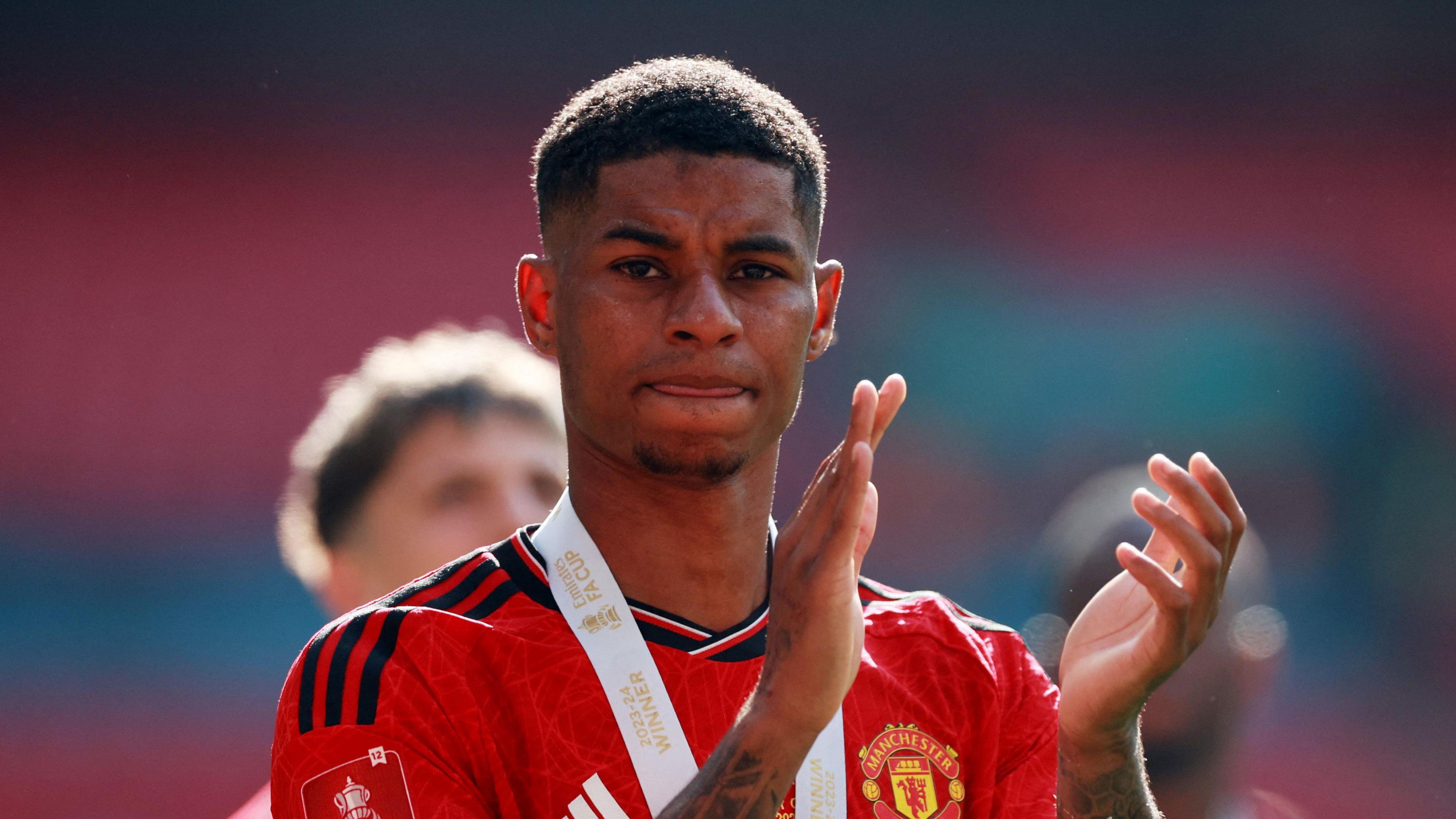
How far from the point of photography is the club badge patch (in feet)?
6.43

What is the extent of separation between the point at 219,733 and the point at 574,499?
15.9ft

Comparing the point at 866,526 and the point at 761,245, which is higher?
the point at 761,245

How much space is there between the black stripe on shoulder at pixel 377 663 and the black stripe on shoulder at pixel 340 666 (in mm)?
29

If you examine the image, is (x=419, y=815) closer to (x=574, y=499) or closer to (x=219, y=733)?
(x=574, y=499)

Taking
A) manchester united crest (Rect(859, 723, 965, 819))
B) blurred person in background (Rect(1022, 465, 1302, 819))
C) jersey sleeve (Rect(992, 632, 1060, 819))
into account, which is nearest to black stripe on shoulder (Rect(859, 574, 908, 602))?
jersey sleeve (Rect(992, 632, 1060, 819))

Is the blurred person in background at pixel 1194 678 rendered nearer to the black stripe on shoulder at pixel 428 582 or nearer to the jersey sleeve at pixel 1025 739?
the jersey sleeve at pixel 1025 739

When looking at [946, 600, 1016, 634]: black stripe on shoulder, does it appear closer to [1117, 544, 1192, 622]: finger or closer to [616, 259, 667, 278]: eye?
[1117, 544, 1192, 622]: finger

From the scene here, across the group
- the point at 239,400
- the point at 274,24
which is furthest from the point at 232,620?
the point at 274,24

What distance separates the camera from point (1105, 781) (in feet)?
7.19

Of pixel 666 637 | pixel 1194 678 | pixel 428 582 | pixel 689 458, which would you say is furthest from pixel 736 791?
pixel 1194 678

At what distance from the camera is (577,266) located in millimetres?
2318

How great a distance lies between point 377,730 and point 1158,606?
1197 mm

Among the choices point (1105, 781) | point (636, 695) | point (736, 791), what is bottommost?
point (1105, 781)

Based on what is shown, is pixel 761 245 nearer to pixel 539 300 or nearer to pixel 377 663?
pixel 539 300
